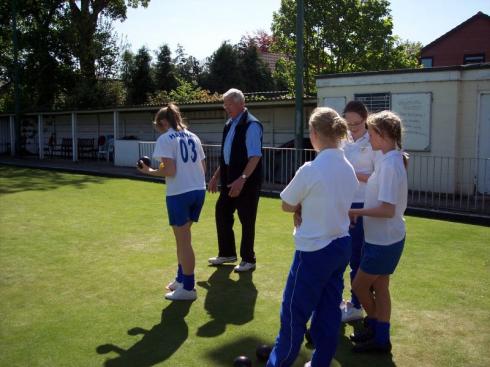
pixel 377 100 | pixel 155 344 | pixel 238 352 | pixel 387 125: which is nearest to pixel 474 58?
pixel 377 100

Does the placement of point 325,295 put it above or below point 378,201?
below

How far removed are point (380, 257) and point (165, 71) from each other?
3560 centimetres

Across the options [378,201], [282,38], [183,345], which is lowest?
[183,345]

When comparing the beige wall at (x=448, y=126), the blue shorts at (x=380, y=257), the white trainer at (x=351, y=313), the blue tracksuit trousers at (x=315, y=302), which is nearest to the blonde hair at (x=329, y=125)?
the blue tracksuit trousers at (x=315, y=302)

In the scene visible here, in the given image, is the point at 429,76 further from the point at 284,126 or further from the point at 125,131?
the point at 125,131

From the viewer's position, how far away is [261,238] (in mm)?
7699

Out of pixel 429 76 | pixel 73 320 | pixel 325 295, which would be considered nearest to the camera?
pixel 325 295

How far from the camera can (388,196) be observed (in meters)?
3.35

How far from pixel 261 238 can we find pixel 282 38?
2509 centimetres

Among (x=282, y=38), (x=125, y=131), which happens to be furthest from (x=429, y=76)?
(x=282, y=38)

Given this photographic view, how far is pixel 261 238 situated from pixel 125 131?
18.5 m

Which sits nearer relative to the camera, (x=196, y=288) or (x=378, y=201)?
(x=378, y=201)

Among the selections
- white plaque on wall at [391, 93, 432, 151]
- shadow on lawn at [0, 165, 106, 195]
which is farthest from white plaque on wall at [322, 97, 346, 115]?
shadow on lawn at [0, 165, 106, 195]

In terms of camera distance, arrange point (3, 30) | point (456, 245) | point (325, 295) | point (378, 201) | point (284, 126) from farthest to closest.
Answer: point (3, 30)
point (284, 126)
point (456, 245)
point (378, 201)
point (325, 295)
